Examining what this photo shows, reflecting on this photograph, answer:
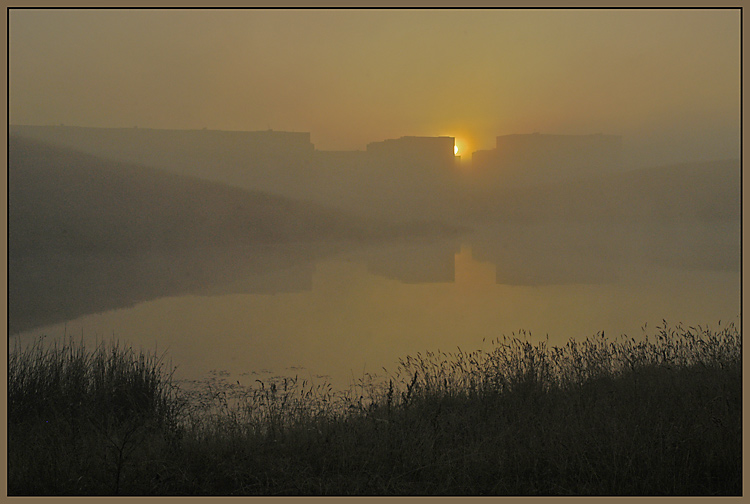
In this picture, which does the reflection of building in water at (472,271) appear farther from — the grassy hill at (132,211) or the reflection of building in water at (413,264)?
the grassy hill at (132,211)

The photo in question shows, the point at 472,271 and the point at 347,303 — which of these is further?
the point at 472,271

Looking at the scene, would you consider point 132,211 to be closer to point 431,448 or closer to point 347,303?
point 347,303

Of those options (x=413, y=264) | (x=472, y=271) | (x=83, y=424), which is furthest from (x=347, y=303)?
(x=413, y=264)

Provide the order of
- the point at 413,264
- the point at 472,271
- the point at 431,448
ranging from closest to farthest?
the point at 431,448 → the point at 472,271 → the point at 413,264

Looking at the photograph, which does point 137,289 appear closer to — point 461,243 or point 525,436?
point 525,436

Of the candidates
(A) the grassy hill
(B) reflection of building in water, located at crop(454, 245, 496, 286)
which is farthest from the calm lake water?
(A) the grassy hill

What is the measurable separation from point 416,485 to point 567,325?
48.1ft

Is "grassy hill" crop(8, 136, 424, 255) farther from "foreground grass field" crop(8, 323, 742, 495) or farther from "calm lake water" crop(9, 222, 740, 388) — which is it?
"foreground grass field" crop(8, 323, 742, 495)

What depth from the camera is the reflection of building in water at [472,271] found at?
36588mm

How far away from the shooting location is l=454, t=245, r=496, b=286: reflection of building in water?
36588 mm

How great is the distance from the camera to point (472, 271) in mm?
44281

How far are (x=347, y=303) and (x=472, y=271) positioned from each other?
20.0 meters

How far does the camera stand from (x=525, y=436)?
259 inches

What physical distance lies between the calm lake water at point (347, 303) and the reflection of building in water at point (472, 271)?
17 centimetres
